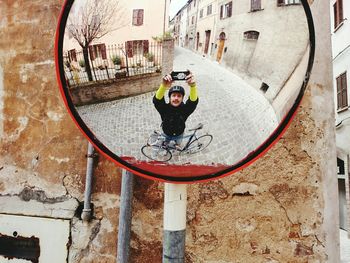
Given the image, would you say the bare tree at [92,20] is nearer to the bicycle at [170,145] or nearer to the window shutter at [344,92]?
the bicycle at [170,145]

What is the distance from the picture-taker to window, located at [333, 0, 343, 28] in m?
7.63

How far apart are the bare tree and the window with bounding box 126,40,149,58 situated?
6 cm

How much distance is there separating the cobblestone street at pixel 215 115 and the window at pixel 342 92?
7.72 meters

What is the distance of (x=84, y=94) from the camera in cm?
88

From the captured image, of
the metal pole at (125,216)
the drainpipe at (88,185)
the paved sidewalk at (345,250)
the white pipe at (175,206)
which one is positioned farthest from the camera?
the paved sidewalk at (345,250)

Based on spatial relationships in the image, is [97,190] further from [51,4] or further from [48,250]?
[51,4]

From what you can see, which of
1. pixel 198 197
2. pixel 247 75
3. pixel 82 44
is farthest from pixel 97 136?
pixel 198 197

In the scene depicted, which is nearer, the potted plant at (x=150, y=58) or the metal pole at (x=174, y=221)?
the potted plant at (x=150, y=58)

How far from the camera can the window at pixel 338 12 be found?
25.0 ft

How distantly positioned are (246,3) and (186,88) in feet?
0.92

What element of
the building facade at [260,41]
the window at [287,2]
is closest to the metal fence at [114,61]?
the building facade at [260,41]

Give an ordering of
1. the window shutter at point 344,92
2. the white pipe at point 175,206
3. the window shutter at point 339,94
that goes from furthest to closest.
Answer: the window shutter at point 339,94 → the window shutter at point 344,92 → the white pipe at point 175,206

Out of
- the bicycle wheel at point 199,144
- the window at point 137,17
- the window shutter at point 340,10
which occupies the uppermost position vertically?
the window shutter at point 340,10

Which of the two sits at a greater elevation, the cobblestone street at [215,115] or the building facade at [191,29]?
the building facade at [191,29]
